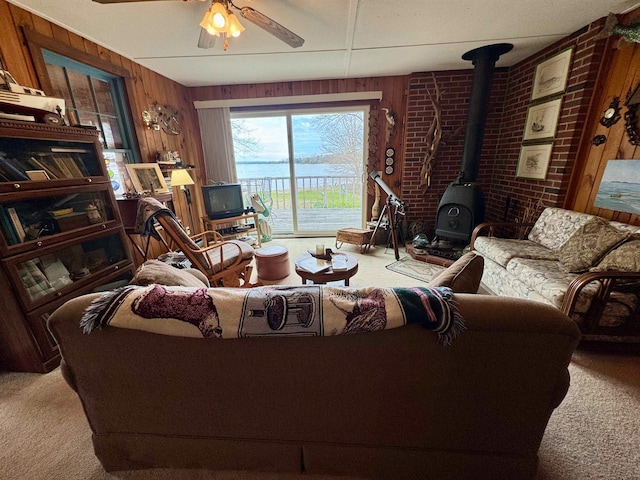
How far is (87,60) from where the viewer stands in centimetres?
231

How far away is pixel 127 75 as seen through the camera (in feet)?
8.96

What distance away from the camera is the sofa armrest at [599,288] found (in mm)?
1487

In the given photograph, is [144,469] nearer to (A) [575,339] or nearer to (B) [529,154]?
(A) [575,339]

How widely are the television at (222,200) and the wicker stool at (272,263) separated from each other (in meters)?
1.32

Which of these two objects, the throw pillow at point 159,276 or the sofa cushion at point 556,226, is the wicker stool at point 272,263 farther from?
the sofa cushion at point 556,226

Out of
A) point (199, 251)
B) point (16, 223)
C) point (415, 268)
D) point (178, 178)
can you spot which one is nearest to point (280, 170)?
point (178, 178)

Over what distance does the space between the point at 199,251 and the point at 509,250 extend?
108 inches

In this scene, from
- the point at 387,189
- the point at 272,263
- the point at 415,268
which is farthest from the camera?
the point at 387,189

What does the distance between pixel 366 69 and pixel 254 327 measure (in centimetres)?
360

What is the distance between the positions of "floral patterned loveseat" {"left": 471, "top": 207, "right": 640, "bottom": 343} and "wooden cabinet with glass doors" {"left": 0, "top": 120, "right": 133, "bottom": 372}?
330cm

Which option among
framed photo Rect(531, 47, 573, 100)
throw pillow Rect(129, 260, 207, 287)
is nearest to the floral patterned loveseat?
framed photo Rect(531, 47, 573, 100)

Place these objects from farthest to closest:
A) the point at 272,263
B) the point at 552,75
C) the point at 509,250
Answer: the point at 272,263, the point at 552,75, the point at 509,250

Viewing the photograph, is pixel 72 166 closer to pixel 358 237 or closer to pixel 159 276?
pixel 159 276

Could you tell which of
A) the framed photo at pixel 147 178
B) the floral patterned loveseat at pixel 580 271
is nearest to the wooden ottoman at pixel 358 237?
the floral patterned loveseat at pixel 580 271
